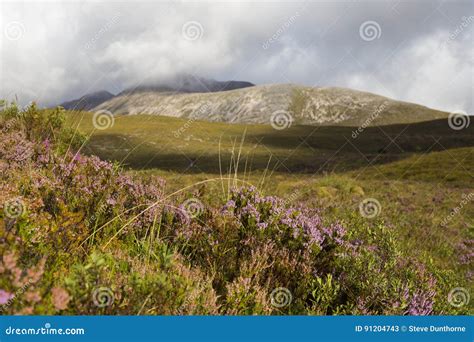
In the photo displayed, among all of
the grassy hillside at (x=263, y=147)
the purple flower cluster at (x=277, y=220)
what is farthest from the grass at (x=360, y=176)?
the purple flower cluster at (x=277, y=220)

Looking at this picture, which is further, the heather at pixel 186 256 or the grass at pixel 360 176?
the grass at pixel 360 176

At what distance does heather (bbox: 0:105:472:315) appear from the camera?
3.10 meters

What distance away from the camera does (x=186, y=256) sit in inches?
194

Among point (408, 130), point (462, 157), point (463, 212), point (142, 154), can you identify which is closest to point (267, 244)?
point (463, 212)

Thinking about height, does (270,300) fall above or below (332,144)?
below

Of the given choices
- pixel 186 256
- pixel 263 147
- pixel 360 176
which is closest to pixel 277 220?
pixel 186 256

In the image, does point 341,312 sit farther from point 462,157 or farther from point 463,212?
point 462,157

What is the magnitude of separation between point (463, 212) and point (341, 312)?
1603cm

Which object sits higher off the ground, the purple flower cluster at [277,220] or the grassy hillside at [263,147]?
the grassy hillside at [263,147]

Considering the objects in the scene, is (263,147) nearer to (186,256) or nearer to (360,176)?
(360,176)

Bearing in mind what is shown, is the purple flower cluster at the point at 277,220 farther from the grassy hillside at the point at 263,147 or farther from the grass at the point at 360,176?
the grassy hillside at the point at 263,147

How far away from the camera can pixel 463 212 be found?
17.9 metres

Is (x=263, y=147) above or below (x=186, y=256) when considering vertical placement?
above

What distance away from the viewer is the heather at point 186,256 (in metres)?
3.10
